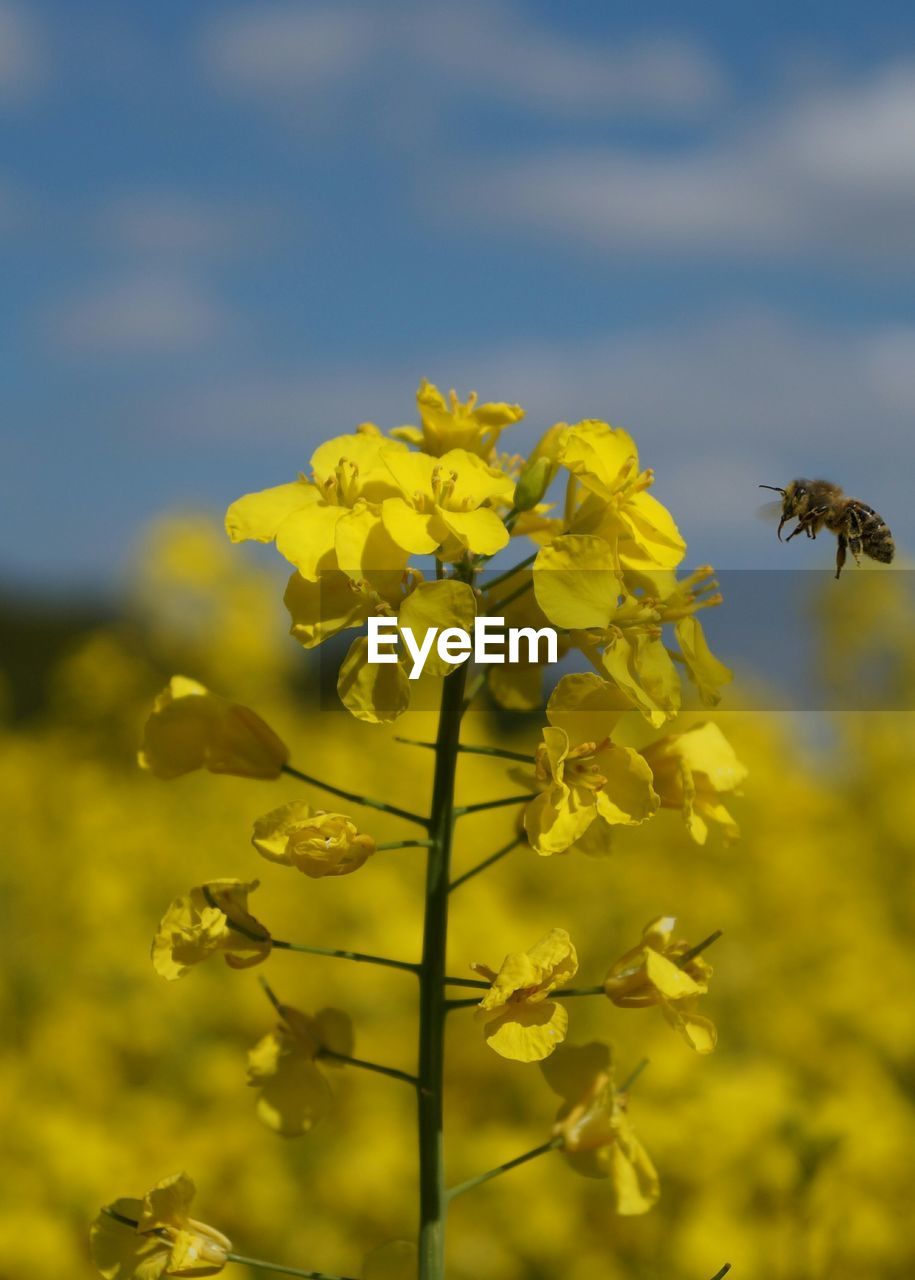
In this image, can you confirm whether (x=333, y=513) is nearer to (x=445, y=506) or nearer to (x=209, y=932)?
(x=445, y=506)

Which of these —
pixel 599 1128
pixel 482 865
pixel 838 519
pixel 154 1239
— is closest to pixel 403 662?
pixel 482 865

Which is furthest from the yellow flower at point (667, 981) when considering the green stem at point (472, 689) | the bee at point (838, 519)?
the bee at point (838, 519)

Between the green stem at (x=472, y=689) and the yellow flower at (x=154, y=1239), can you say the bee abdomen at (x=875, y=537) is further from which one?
the yellow flower at (x=154, y=1239)

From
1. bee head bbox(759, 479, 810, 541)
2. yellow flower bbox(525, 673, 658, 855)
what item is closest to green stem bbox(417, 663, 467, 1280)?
yellow flower bbox(525, 673, 658, 855)

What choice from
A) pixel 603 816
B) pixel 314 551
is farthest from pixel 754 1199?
pixel 314 551

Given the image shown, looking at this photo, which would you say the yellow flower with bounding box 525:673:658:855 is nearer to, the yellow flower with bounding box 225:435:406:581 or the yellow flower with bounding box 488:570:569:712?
the yellow flower with bounding box 488:570:569:712

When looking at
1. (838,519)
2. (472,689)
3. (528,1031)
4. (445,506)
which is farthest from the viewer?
(838,519)

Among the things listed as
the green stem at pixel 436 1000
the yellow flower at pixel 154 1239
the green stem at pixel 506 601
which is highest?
the green stem at pixel 506 601

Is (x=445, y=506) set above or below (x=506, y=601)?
above
